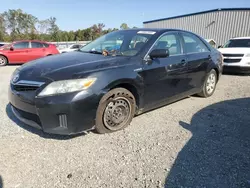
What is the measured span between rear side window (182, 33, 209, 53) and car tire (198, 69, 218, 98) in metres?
0.60

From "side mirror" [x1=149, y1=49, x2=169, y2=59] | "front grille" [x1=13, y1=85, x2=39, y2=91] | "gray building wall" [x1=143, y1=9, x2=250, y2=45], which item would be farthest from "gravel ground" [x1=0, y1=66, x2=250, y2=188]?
"gray building wall" [x1=143, y1=9, x2=250, y2=45]

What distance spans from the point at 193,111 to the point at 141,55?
5.44ft

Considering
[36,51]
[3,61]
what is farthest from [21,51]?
[3,61]

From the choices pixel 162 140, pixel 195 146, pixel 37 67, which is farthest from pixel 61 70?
pixel 195 146

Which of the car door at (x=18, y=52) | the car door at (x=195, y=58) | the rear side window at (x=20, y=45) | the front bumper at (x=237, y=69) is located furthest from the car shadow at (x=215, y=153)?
the rear side window at (x=20, y=45)

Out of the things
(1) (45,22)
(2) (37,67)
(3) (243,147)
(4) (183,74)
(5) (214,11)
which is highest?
(1) (45,22)

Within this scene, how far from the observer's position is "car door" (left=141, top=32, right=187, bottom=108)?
3590mm

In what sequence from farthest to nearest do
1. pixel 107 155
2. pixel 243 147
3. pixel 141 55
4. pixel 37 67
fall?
pixel 141 55 → pixel 37 67 → pixel 243 147 → pixel 107 155

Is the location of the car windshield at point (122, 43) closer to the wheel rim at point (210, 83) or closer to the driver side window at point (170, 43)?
the driver side window at point (170, 43)

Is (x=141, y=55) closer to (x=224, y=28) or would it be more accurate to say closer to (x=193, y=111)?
(x=193, y=111)

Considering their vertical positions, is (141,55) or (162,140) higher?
(141,55)

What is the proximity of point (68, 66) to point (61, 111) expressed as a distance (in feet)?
2.25

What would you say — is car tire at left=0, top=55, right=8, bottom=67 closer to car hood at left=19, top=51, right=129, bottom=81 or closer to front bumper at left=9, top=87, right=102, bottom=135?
car hood at left=19, top=51, right=129, bottom=81

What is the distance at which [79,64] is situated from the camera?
3.16m
